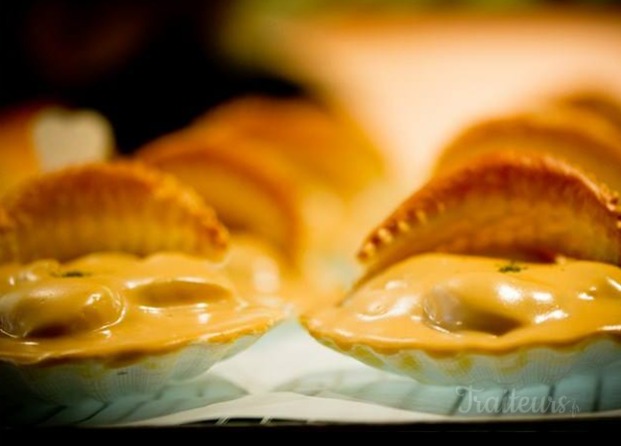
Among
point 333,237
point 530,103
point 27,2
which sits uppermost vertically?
point 27,2

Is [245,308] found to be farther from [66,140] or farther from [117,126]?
[117,126]

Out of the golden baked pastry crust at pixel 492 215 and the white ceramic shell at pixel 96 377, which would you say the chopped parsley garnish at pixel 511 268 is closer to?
the golden baked pastry crust at pixel 492 215

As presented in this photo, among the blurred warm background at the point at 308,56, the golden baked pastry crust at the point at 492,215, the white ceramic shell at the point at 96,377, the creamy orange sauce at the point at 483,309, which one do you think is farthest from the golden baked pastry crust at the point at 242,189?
the blurred warm background at the point at 308,56

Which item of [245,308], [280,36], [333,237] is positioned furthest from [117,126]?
[245,308]

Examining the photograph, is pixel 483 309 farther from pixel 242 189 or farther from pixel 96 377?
pixel 242 189

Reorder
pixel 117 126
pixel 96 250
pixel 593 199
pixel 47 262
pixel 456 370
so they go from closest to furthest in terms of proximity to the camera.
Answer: pixel 456 370, pixel 593 199, pixel 47 262, pixel 96 250, pixel 117 126

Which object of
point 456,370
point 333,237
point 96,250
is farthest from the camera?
point 333,237

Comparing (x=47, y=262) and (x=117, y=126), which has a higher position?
(x=117, y=126)

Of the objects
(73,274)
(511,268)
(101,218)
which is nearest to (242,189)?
(101,218)

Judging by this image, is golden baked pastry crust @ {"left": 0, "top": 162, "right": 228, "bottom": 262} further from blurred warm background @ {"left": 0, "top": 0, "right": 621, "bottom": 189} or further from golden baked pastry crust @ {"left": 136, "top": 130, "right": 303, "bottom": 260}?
blurred warm background @ {"left": 0, "top": 0, "right": 621, "bottom": 189}
